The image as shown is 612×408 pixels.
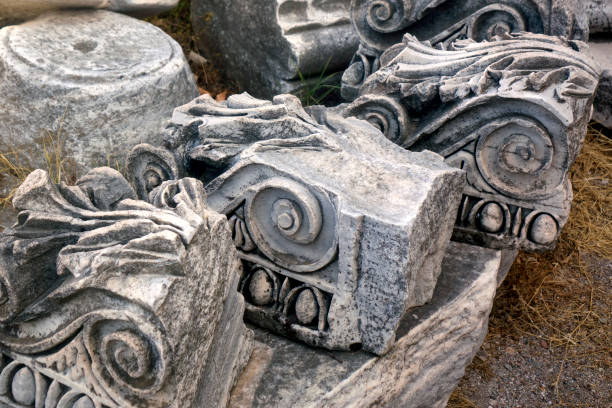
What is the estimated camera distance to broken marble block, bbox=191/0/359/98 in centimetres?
377

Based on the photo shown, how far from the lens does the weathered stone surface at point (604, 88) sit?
3891mm

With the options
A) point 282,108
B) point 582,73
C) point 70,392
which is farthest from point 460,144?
point 70,392

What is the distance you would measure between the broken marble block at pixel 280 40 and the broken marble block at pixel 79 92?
28.8 inches

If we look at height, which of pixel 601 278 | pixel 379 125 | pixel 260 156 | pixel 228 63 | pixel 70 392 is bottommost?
pixel 601 278

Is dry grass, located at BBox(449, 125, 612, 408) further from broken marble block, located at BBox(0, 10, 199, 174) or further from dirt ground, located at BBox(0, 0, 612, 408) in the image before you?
broken marble block, located at BBox(0, 10, 199, 174)

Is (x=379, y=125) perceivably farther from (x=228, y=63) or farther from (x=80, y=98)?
(x=228, y=63)

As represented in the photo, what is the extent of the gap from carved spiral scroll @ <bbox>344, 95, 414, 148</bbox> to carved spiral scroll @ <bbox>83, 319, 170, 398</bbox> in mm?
1426

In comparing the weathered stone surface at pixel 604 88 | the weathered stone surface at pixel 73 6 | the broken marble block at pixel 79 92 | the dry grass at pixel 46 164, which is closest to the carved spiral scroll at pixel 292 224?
the broken marble block at pixel 79 92

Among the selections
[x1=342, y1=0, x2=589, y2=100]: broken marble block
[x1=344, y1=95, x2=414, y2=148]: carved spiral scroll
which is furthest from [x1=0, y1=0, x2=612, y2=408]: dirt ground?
[x1=342, y1=0, x2=589, y2=100]: broken marble block

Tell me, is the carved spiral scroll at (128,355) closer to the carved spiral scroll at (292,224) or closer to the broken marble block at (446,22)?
the carved spiral scroll at (292,224)

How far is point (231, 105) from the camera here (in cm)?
235

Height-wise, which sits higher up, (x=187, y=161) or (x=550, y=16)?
(x=550, y=16)

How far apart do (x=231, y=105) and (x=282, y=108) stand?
233 millimetres

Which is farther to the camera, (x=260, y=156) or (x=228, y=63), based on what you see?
(x=228, y=63)
